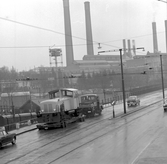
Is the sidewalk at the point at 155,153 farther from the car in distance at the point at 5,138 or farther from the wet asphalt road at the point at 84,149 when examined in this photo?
the car in distance at the point at 5,138

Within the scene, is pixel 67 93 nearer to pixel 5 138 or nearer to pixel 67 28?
pixel 5 138

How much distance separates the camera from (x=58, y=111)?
30.9 meters

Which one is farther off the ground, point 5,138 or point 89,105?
point 89,105

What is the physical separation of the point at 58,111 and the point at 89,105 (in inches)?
396

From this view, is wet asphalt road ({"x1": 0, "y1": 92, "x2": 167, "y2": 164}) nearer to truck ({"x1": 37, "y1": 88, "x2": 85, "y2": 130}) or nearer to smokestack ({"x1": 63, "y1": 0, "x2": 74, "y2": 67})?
truck ({"x1": 37, "y1": 88, "x2": 85, "y2": 130})

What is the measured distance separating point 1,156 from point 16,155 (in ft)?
3.07

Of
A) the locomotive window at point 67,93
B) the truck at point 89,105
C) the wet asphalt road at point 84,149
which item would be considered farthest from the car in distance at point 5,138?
the truck at point 89,105

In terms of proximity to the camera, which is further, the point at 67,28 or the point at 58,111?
the point at 67,28

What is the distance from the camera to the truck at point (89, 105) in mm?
40459

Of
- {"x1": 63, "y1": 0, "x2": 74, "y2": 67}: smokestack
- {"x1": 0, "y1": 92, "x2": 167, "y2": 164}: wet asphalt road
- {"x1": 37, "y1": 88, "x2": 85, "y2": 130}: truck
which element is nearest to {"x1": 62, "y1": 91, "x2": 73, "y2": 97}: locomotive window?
{"x1": 37, "y1": 88, "x2": 85, "y2": 130}: truck

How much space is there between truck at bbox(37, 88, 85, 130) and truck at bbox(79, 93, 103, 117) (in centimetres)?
561

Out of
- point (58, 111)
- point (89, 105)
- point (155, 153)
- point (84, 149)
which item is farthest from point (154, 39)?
point (155, 153)

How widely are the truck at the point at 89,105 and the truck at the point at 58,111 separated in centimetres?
561

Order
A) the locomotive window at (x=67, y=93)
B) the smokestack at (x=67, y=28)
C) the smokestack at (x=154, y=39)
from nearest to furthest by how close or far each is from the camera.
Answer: the locomotive window at (x=67, y=93) < the smokestack at (x=67, y=28) < the smokestack at (x=154, y=39)
